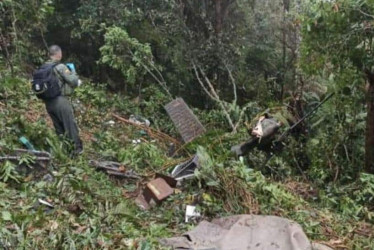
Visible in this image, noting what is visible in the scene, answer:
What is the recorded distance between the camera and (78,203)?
4.41 meters

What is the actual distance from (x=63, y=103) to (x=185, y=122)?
3528 millimetres

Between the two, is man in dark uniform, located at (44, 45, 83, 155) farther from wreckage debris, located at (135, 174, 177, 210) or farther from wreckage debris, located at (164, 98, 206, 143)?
wreckage debris, located at (164, 98, 206, 143)

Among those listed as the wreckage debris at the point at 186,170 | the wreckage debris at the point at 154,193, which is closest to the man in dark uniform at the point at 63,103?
the wreckage debris at the point at 186,170

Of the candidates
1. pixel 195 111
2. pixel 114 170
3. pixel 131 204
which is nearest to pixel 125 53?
pixel 195 111

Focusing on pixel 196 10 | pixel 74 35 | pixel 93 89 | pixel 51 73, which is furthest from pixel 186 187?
pixel 196 10

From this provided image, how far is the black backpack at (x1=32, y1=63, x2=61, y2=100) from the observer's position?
19.7 feet

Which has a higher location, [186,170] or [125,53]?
A: [125,53]

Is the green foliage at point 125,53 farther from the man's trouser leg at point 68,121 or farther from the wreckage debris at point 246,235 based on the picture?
the wreckage debris at point 246,235

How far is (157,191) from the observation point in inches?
200

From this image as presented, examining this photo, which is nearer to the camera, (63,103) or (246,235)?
(246,235)

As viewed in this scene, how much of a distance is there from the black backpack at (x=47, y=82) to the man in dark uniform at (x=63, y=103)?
57 mm

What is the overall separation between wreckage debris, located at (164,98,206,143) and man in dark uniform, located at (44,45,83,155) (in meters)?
2.90

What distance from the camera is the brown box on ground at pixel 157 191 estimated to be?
199 inches

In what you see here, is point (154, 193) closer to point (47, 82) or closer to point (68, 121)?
point (68, 121)
